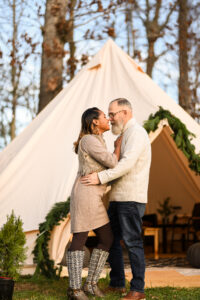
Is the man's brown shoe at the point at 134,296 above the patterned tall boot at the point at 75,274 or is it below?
below

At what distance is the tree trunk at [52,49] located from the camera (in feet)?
24.8

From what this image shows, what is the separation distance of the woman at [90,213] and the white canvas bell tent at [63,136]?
1196mm

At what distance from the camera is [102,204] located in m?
3.63

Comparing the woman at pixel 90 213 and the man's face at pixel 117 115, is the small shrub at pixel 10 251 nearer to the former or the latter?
the woman at pixel 90 213

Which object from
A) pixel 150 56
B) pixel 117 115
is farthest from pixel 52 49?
pixel 150 56

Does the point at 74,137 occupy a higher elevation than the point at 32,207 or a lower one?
higher

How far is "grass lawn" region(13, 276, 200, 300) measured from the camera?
3.81 metres

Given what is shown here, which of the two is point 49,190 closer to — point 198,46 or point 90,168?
point 90,168

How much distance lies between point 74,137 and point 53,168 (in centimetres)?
53

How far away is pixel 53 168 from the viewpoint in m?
5.32

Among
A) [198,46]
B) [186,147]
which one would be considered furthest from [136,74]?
[198,46]

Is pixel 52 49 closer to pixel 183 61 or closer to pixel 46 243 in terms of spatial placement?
pixel 46 243

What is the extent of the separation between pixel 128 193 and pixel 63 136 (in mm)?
2199

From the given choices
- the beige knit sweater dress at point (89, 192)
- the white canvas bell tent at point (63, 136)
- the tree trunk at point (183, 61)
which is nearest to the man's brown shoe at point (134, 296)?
the beige knit sweater dress at point (89, 192)
